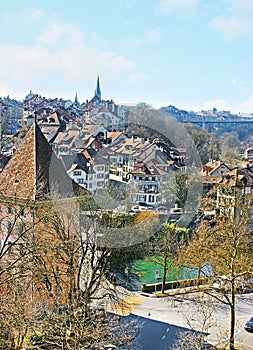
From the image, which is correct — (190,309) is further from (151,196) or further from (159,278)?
(151,196)

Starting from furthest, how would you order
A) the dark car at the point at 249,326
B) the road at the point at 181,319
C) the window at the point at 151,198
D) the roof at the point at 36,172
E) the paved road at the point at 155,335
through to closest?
the window at the point at 151,198 → the roof at the point at 36,172 → the dark car at the point at 249,326 → the road at the point at 181,319 → the paved road at the point at 155,335

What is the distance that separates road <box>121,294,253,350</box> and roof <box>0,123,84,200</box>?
4.11 metres

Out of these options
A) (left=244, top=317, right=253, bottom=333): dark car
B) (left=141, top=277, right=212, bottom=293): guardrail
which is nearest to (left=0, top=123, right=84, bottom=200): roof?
(left=141, top=277, right=212, bottom=293): guardrail

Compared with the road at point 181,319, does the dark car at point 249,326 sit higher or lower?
higher

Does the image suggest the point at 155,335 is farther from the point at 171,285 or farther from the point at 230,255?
the point at 171,285

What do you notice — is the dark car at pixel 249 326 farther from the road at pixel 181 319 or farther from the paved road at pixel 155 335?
the paved road at pixel 155 335

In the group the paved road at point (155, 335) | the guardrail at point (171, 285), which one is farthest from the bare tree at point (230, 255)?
the guardrail at point (171, 285)

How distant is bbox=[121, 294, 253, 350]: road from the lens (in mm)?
11578

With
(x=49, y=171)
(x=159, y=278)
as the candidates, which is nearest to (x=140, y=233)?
(x=159, y=278)

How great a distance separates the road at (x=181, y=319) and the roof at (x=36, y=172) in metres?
4.11

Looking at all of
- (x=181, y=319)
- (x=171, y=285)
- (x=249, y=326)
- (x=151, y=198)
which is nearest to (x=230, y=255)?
(x=249, y=326)

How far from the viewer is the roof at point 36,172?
42.4 ft

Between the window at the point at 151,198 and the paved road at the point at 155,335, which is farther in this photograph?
the window at the point at 151,198

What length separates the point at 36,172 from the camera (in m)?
13.1
